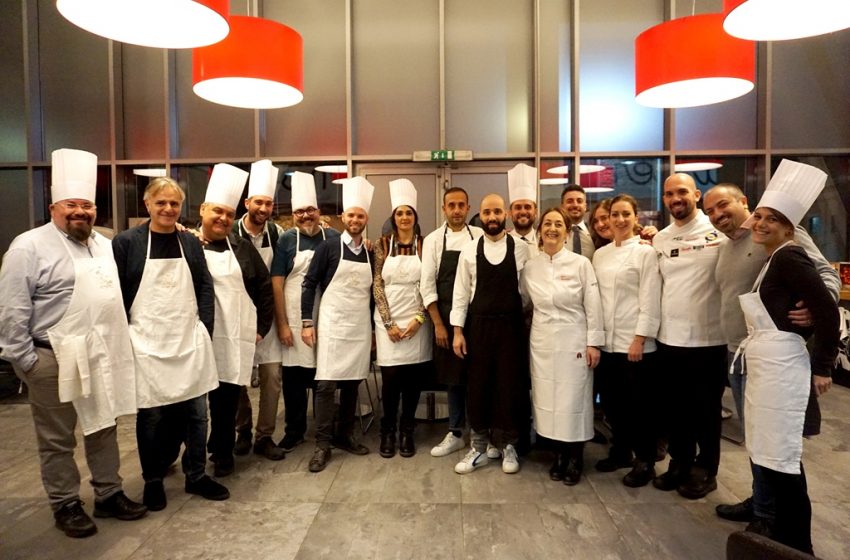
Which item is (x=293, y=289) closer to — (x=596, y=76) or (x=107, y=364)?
(x=107, y=364)

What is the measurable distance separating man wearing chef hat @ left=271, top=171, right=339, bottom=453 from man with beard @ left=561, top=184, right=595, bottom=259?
1473 millimetres

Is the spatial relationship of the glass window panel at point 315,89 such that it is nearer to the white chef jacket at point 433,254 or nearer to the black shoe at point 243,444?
the white chef jacket at point 433,254

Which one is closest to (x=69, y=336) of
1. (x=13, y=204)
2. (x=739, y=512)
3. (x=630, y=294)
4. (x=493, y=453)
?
(x=493, y=453)

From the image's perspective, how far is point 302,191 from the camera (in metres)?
3.20

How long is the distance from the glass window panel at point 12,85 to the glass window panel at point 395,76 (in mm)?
3712

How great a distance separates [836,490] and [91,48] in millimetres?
7575

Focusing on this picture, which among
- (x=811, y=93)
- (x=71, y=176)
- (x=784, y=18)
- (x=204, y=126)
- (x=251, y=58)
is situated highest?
(x=811, y=93)

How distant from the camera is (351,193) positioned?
122 inches

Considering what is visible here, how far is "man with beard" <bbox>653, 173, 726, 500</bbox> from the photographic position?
246 centimetres

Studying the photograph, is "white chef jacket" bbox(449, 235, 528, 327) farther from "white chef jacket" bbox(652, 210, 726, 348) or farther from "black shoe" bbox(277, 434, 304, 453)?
"black shoe" bbox(277, 434, 304, 453)

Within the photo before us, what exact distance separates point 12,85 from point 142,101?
1.46 meters

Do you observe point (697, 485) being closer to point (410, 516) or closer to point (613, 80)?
point (410, 516)

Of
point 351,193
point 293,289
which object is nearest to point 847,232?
point 351,193

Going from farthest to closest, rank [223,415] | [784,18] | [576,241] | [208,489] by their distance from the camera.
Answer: [576,241] → [223,415] → [208,489] → [784,18]
